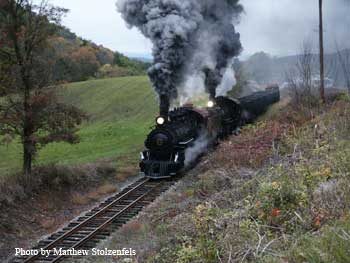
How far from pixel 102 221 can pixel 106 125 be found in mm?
28041

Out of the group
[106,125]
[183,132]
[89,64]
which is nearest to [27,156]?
[183,132]

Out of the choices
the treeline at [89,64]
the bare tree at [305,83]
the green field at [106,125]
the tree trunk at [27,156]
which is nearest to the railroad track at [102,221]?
the tree trunk at [27,156]

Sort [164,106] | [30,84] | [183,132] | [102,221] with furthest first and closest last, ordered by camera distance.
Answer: [183,132]
[164,106]
[30,84]
[102,221]

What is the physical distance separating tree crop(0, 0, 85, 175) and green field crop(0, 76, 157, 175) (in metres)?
0.89

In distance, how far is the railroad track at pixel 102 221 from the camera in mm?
10711

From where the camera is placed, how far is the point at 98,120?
43906 mm

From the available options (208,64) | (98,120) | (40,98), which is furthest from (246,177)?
(98,120)

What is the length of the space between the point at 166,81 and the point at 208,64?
24.8ft

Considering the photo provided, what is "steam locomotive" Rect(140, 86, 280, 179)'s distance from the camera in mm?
16719

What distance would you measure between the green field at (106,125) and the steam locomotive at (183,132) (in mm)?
3723

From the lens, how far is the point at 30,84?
15.5 meters

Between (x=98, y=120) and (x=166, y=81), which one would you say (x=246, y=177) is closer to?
(x=166, y=81)

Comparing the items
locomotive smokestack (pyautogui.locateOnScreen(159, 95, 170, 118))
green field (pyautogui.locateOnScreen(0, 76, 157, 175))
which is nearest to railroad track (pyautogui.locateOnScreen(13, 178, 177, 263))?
locomotive smokestack (pyautogui.locateOnScreen(159, 95, 170, 118))

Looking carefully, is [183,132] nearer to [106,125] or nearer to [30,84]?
[30,84]
